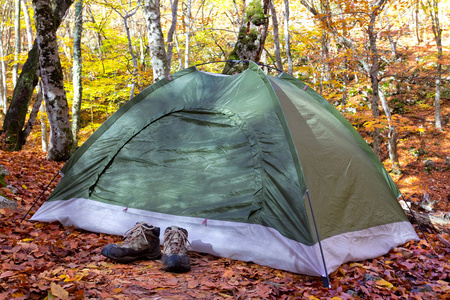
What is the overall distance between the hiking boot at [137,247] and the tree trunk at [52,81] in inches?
188

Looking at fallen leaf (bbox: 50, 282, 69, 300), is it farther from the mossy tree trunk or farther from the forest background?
the mossy tree trunk

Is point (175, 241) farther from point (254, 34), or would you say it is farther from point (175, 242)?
point (254, 34)

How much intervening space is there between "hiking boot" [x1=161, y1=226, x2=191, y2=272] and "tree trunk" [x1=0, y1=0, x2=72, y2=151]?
637 cm

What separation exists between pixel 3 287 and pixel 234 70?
5.17 meters

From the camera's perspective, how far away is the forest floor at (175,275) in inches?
88.7

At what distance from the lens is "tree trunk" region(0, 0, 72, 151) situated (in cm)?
756

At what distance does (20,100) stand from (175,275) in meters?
6.82

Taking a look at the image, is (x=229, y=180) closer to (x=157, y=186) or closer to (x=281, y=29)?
(x=157, y=186)

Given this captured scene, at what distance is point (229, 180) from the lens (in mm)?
3518

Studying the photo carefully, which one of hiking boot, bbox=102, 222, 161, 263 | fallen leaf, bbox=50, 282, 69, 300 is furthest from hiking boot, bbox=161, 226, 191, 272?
fallen leaf, bbox=50, 282, 69, 300

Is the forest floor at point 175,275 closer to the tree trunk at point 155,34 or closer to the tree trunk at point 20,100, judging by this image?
the tree trunk at point 155,34

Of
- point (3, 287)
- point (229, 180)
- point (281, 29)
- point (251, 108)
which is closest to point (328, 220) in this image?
point (229, 180)

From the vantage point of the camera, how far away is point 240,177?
3.48 m

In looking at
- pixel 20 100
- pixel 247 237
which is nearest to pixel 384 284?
pixel 247 237
